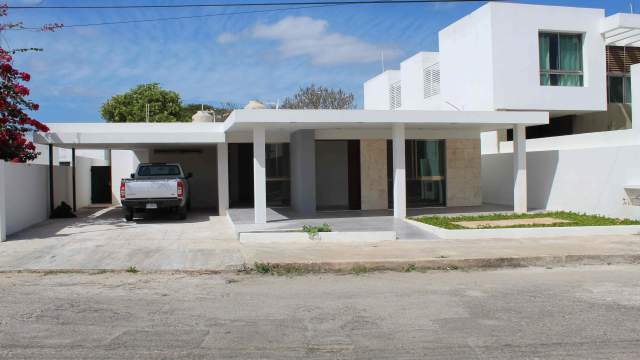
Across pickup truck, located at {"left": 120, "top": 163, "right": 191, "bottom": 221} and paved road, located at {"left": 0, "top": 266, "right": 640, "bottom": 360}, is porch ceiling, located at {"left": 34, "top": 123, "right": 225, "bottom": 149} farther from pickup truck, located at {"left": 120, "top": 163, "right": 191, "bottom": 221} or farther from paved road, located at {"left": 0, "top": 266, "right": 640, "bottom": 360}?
paved road, located at {"left": 0, "top": 266, "right": 640, "bottom": 360}

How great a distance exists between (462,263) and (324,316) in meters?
4.44

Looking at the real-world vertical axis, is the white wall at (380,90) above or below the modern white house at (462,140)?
above

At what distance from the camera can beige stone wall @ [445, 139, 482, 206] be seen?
2083cm

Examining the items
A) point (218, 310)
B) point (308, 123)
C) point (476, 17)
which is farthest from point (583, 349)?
point (476, 17)

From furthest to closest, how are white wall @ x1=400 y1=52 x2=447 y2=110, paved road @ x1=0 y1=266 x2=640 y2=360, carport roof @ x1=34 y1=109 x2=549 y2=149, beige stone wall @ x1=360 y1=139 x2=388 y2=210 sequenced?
Result: white wall @ x1=400 y1=52 x2=447 y2=110, beige stone wall @ x1=360 y1=139 x2=388 y2=210, carport roof @ x1=34 y1=109 x2=549 y2=149, paved road @ x1=0 y1=266 x2=640 y2=360

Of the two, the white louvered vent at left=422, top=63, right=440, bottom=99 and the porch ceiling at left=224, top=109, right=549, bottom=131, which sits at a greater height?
the white louvered vent at left=422, top=63, right=440, bottom=99

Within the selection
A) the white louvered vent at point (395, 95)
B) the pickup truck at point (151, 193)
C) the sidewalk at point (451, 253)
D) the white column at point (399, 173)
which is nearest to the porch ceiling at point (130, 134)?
the pickup truck at point (151, 193)

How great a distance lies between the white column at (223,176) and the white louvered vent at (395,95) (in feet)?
52.6

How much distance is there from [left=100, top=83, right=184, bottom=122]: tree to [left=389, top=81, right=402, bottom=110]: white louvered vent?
71.6ft

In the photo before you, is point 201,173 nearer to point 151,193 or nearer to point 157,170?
point 157,170

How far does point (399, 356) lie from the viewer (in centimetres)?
546

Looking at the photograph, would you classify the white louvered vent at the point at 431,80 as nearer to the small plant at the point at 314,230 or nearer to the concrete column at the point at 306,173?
the concrete column at the point at 306,173

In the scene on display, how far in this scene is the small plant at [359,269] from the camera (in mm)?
10299

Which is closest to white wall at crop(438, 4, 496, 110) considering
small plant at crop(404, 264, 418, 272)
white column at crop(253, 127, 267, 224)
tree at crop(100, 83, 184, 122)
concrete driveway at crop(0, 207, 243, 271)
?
white column at crop(253, 127, 267, 224)
